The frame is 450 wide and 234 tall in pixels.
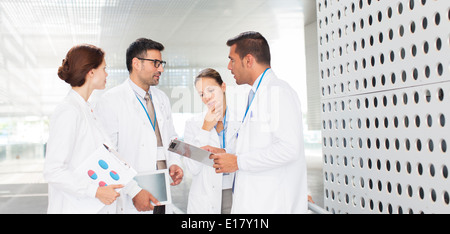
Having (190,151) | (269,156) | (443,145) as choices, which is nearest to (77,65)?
(190,151)

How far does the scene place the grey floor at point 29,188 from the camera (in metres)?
7.34

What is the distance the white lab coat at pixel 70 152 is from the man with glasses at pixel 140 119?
1.73ft

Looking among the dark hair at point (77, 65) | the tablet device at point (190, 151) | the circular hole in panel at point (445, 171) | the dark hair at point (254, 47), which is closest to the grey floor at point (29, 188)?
the tablet device at point (190, 151)

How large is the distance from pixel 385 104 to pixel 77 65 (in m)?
1.55

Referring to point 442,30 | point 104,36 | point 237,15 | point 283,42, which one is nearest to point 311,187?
point 237,15

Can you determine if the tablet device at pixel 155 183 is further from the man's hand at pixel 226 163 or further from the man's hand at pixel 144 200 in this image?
the man's hand at pixel 226 163

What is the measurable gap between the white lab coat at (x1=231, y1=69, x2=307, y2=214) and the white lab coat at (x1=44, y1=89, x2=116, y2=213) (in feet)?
2.29

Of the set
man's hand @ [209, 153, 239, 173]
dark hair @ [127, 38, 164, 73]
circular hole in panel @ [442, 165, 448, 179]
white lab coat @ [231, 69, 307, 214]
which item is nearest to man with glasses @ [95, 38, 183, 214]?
dark hair @ [127, 38, 164, 73]

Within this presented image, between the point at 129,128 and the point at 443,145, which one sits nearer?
the point at 443,145

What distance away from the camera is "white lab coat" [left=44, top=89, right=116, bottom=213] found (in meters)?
1.87

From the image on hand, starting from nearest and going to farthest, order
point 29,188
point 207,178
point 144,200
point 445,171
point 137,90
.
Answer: point 445,171, point 144,200, point 207,178, point 137,90, point 29,188

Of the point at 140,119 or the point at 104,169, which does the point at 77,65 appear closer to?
the point at 104,169

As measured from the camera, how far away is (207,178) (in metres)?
2.59

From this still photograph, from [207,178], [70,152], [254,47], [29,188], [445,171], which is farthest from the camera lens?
[29,188]
